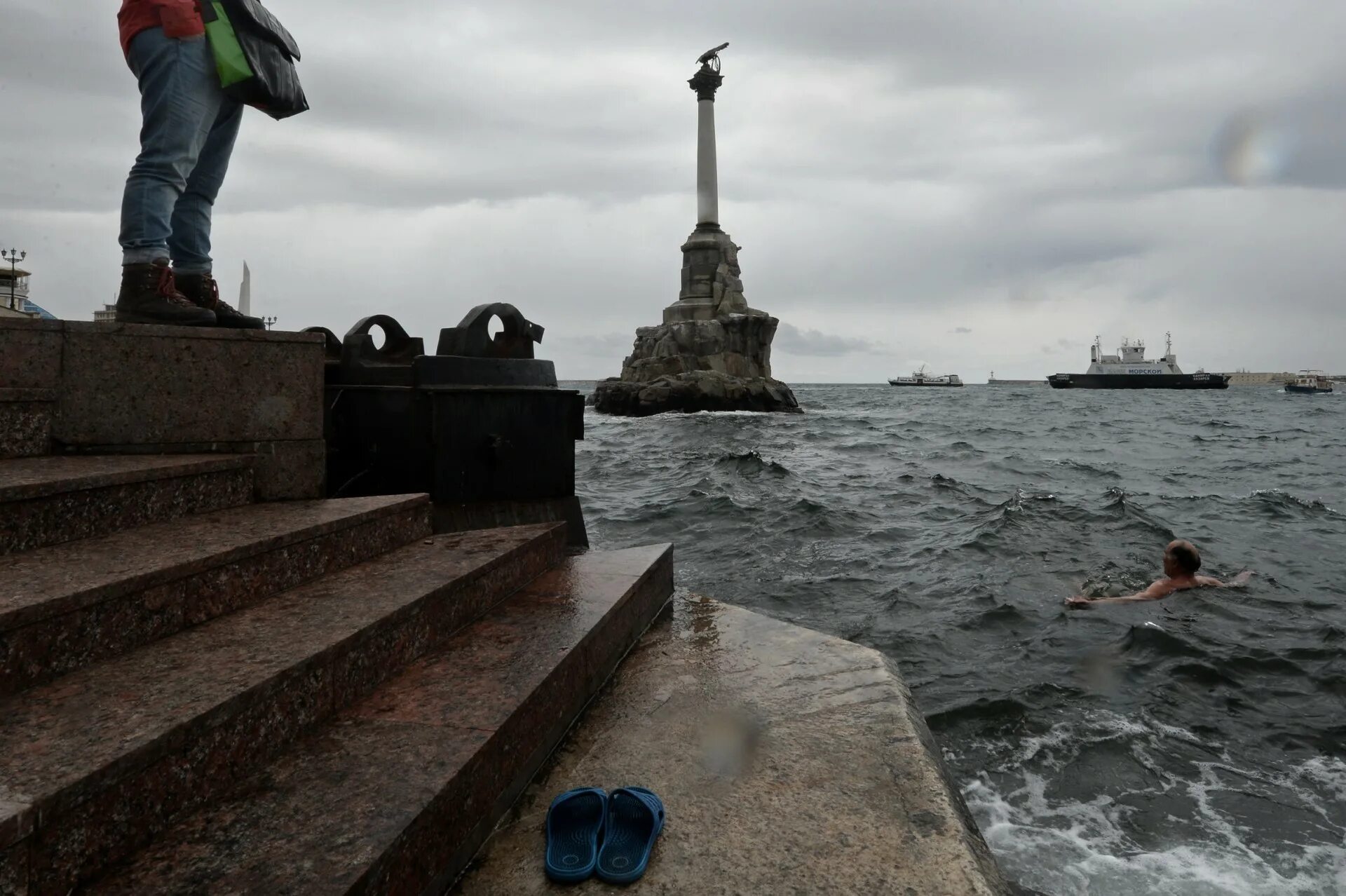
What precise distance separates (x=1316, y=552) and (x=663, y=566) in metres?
9.46

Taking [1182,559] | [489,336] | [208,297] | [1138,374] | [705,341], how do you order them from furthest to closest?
1. [1138,374]
2. [705,341]
3. [1182,559]
4. [489,336]
5. [208,297]

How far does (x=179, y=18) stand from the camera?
10.6 feet

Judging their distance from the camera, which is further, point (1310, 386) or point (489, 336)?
point (1310, 386)

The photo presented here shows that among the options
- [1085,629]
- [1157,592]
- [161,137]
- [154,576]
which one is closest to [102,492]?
[154,576]

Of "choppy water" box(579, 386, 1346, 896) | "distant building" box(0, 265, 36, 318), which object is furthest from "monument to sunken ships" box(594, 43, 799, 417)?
"choppy water" box(579, 386, 1346, 896)

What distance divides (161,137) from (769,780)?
3.51 meters

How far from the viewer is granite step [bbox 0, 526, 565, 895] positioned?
141 cm

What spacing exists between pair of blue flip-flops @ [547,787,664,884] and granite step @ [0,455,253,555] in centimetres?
171

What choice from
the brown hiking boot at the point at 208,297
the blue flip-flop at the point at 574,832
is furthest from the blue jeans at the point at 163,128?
the blue flip-flop at the point at 574,832

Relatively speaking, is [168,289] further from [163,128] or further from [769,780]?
[769,780]

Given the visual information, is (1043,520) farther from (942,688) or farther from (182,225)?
(182,225)

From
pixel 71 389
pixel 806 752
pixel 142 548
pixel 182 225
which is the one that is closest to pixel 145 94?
pixel 182 225

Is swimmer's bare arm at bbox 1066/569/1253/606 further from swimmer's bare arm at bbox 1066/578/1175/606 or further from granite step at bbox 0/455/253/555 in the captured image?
granite step at bbox 0/455/253/555

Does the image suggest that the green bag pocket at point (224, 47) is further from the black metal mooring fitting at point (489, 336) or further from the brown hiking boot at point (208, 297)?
the black metal mooring fitting at point (489, 336)
